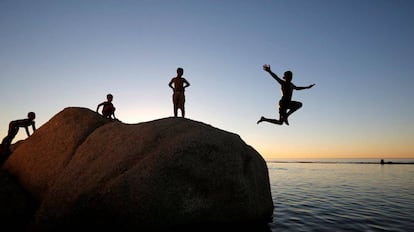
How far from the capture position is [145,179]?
6047 millimetres

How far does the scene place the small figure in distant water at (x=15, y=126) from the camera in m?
10.7

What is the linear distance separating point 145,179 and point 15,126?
8154mm

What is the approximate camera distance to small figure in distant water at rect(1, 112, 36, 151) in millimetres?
10734

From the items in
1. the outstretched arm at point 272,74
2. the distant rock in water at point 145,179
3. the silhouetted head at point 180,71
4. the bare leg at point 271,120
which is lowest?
the distant rock in water at point 145,179

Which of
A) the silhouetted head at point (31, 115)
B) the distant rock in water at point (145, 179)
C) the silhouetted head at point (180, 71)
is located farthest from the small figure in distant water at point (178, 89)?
the silhouetted head at point (31, 115)

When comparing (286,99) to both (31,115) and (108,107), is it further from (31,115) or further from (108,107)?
(31,115)

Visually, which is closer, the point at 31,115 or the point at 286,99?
the point at 286,99

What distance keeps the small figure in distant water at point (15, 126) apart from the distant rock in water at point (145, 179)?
3.28m

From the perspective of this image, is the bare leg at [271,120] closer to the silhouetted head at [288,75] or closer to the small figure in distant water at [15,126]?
the silhouetted head at [288,75]

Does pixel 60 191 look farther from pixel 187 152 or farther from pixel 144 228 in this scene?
pixel 187 152

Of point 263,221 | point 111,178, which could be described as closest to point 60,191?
point 111,178

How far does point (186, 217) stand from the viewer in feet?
20.1

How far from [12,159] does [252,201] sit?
25.1 feet

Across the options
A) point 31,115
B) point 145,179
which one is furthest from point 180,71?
point 31,115
